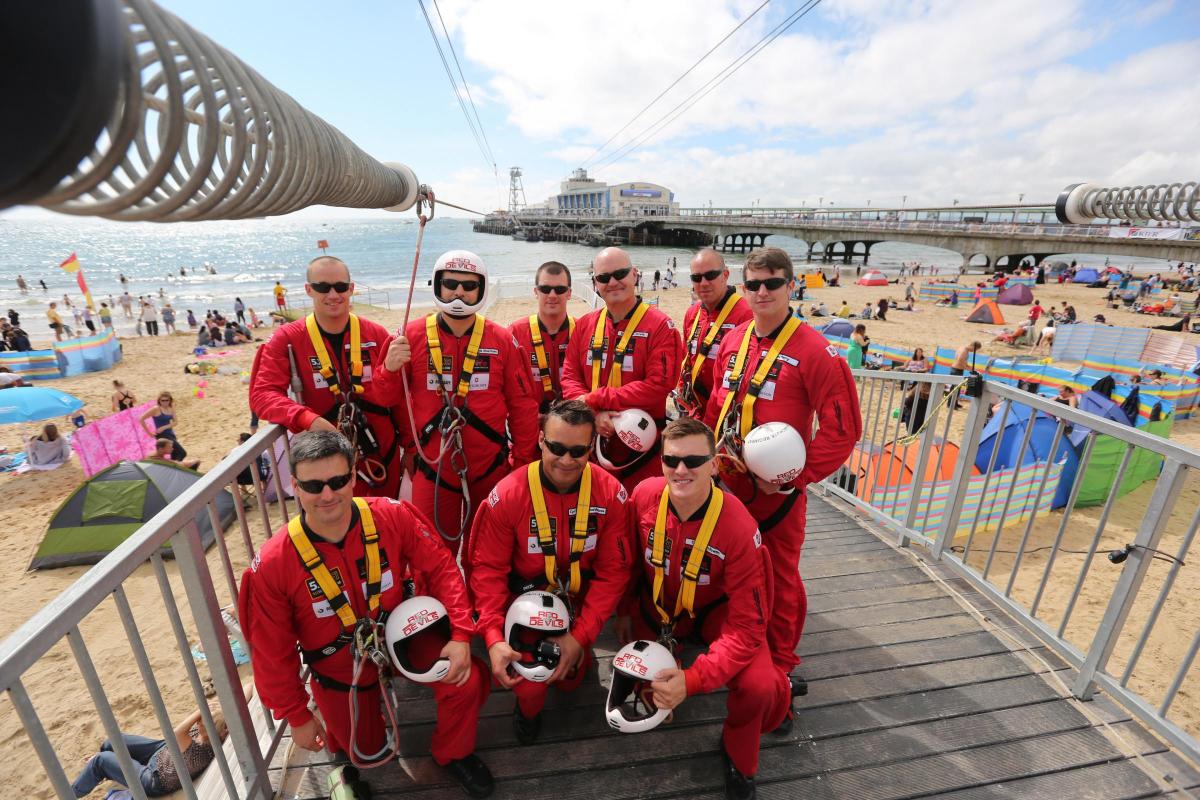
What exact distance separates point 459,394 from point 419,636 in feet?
5.33

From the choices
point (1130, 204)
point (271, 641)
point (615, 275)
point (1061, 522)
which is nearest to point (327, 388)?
point (271, 641)

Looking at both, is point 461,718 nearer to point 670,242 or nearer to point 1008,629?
point 1008,629

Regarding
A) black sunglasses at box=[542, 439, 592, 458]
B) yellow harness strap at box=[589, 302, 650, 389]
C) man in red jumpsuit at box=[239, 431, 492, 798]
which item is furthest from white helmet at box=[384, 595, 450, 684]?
yellow harness strap at box=[589, 302, 650, 389]

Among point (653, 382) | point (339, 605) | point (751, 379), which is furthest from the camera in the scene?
point (653, 382)

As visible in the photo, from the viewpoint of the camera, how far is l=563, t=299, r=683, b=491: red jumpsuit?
165 inches

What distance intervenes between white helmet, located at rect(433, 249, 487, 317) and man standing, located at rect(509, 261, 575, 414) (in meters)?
0.89

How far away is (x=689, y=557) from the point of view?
9.75 feet

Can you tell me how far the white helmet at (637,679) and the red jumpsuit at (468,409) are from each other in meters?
1.63

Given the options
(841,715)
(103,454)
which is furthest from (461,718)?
(103,454)

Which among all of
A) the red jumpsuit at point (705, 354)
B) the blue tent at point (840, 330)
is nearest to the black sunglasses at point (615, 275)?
the red jumpsuit at point (705, 354)

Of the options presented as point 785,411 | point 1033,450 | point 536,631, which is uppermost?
point 785,411

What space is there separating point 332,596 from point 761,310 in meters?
2.78

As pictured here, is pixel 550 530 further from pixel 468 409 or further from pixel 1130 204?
pixel 1130 204

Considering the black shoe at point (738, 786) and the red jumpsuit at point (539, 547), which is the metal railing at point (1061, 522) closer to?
the black shoe at point (738, 786)
